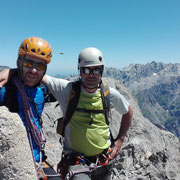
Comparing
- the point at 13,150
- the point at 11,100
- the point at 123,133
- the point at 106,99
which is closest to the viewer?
the point at 13,150

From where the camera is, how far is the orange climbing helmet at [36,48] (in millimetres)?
5009

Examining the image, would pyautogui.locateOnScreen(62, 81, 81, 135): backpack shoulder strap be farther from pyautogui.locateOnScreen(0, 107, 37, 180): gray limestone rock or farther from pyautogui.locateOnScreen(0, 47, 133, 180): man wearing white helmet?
pyautogui.locateOnScreen(0, 107, 37, 180): gray limestone rock

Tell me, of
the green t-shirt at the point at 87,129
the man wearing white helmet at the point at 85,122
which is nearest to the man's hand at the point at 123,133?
the man wearing white helmet at the point at 85,122

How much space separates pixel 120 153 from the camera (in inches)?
451

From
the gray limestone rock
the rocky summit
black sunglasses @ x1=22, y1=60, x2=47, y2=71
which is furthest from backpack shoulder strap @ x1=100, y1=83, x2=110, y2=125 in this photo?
the gray limestone rock

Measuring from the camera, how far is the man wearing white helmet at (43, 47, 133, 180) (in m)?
5.57

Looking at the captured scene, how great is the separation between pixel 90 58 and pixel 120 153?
25.9 ft

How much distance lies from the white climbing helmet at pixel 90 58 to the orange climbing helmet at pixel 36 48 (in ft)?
3.86

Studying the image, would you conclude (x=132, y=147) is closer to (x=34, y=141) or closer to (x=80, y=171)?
(x=80, y=171)

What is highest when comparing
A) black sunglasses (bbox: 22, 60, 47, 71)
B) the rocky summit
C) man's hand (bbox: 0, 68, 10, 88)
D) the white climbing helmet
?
the white climbing helmet

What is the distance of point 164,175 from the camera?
38.0 ft

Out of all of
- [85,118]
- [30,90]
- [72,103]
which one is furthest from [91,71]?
[30,90]

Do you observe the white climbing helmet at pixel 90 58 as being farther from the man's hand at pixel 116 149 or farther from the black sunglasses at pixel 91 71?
the man's hand at pixel 116 149

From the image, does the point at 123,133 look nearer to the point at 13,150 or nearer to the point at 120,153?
the point at 13,150
